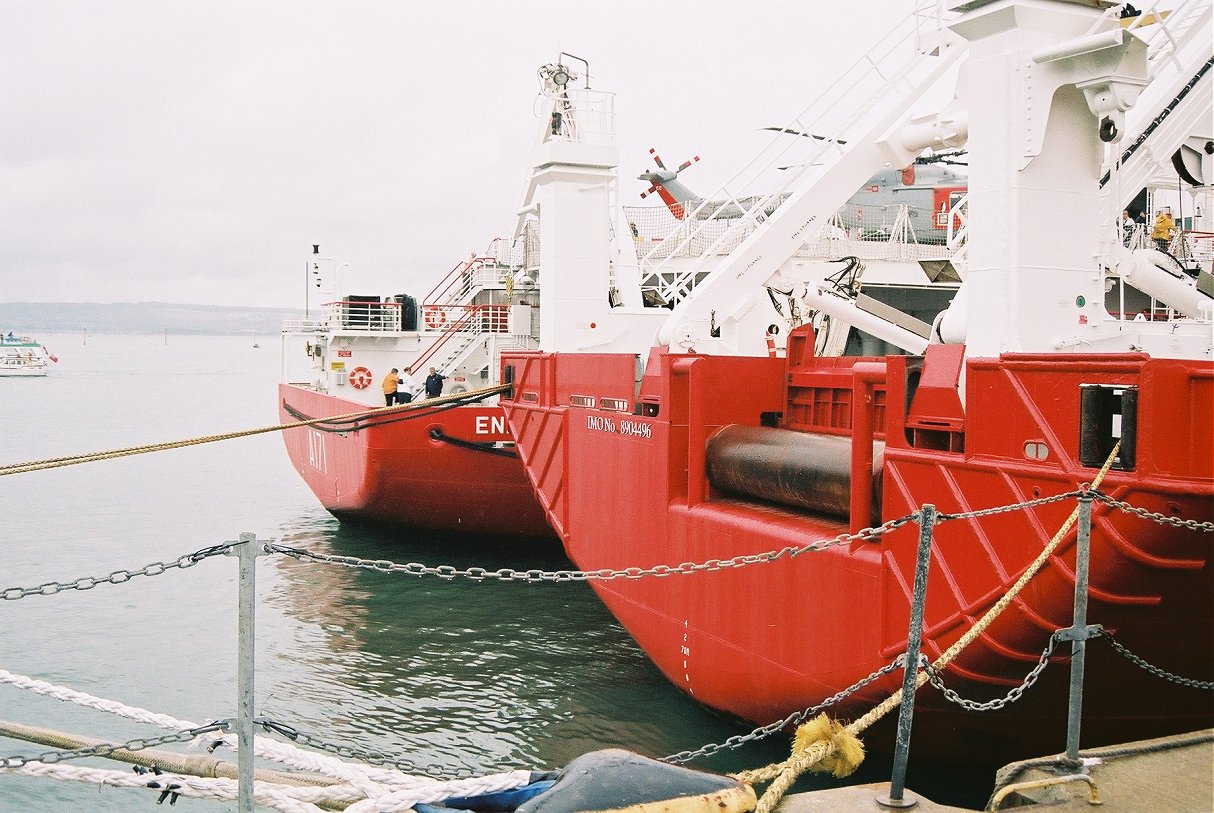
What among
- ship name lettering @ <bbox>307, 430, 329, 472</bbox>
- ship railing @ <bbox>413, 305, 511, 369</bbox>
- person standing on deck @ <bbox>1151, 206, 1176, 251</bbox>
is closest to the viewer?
person standing on deck @ <bbox>1151, 206, 1176, 251</bbox>

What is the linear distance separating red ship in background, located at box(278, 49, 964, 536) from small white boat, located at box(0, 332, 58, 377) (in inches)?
3478

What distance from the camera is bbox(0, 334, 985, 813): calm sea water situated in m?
8.54

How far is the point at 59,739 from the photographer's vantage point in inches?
197

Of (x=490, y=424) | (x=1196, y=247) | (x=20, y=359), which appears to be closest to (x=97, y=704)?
(x=490, y=424)

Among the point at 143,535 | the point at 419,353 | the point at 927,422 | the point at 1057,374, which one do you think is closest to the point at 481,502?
the point at 419,353

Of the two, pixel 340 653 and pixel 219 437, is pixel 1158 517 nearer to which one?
pixel 219 437

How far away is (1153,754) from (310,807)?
12.2ft

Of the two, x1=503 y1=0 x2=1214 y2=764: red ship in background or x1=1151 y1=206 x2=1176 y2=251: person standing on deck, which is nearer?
x1=503 y1=0 x2=1214 y2=764: red ship in background

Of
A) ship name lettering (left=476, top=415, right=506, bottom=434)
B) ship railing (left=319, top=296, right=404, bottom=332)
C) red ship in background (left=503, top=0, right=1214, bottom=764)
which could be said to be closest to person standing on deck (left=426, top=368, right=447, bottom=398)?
ship name lettering (left=476, top=415, right=506, bottom=434)

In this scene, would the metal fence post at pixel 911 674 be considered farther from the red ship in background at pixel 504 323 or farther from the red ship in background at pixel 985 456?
the red ship in background at pixel 504 323

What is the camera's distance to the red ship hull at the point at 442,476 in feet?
51.0

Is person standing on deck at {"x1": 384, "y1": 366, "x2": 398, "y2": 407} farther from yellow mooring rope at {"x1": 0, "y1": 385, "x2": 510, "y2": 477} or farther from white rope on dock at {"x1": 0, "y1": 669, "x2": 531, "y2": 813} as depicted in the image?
white rope on dock at {"x1": 0, "y1": 669, "x2": 531, "y2": 813}

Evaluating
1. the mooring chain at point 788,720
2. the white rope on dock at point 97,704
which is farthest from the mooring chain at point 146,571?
the mooring chain at point 788,720

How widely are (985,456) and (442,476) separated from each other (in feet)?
36.6
